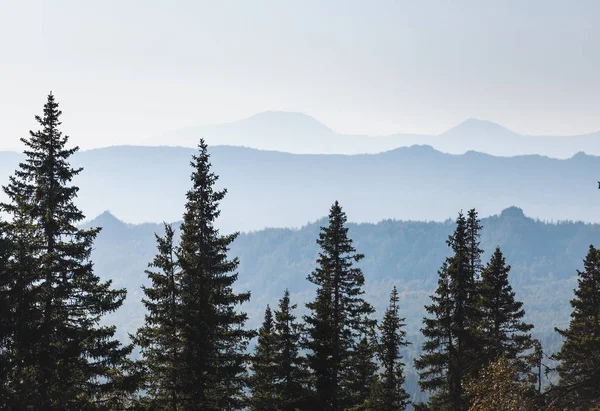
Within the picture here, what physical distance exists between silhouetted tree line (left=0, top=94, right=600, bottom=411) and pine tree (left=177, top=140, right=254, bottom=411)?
6 cm

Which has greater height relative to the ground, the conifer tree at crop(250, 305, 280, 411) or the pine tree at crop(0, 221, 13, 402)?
the pine tree at crop(0, 221, 13, 402)

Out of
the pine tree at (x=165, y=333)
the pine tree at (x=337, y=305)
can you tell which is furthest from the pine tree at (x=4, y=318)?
the pine tree at (x=337, y=305)

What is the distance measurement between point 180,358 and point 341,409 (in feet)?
28.2

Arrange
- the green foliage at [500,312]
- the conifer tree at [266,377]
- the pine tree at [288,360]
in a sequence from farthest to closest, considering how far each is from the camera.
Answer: the green foliage at [500,312] < the conifer tree at [266,377] < the pine tree at [288,360]

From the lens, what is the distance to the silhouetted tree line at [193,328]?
21.9 meters

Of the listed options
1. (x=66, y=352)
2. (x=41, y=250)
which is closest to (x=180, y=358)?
(x=66, y=352)

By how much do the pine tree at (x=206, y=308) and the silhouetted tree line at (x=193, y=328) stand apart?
0.20ft

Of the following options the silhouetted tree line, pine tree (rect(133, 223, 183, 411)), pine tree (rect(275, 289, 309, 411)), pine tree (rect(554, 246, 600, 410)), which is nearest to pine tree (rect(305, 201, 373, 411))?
the silhouetted tree line

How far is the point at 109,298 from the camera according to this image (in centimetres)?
2527

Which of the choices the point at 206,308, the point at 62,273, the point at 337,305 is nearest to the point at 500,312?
the point at 337,305

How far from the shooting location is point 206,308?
28500mm

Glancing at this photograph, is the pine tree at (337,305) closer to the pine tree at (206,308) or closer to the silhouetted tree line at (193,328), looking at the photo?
the silhouetted tree line at (193,328)

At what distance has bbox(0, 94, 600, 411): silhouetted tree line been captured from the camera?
71.8 feet

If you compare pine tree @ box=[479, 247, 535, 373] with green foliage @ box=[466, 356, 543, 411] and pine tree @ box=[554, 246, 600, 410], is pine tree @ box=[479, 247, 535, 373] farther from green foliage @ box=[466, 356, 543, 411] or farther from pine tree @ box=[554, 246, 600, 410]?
green foliage @ box=[466, 356, 543, 411]
